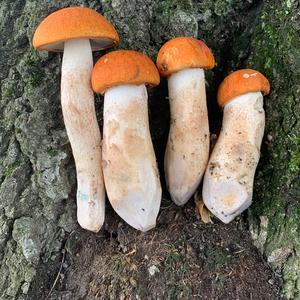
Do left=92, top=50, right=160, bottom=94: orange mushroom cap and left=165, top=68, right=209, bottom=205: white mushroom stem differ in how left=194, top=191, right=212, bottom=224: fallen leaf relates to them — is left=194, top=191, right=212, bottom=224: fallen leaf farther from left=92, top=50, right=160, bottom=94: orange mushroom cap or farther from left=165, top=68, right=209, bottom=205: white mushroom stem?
left=92, top=50, right=160, bottom=94: orange mushroom cap

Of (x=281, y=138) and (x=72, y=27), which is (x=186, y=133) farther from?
(x=72, y=27)

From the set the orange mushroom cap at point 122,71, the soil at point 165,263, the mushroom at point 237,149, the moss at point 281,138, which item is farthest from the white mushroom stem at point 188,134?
the moss at point 281,138

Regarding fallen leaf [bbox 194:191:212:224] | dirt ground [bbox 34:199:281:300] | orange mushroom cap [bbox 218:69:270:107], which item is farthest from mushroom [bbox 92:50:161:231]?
orange mushroom cap [bbox 218:69:270:107]

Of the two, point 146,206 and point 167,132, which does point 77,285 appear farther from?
point 167,132

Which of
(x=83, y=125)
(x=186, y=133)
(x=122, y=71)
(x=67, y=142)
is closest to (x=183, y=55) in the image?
(x=122, y=71)

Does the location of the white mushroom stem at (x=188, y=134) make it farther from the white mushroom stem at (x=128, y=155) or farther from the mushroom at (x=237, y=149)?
the white mushroom stem at (x=128, y=155)

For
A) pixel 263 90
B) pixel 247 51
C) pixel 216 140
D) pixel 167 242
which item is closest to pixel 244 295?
pixel 167 242
